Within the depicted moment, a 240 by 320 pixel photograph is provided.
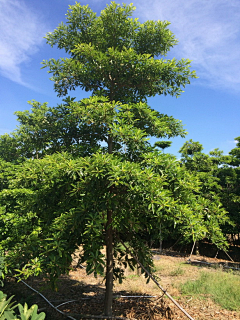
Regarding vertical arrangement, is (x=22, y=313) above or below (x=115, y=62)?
below

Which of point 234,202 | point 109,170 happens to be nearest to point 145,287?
point 109,170

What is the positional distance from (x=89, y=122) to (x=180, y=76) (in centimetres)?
326

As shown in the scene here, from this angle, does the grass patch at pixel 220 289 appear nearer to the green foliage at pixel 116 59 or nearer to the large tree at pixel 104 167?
the large tree at pixel 104 167

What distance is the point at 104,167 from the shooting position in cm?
438

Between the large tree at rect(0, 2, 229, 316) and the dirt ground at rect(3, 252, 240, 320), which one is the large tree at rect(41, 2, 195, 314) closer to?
the large tree at rect(0, 2, 229, 316)

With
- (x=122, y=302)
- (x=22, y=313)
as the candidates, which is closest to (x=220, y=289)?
(x=122, y=302)

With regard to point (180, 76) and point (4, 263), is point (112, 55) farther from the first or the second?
point (4, 263)

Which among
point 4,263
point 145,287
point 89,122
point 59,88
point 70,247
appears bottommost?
point 145,287

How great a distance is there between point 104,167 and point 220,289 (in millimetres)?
7293

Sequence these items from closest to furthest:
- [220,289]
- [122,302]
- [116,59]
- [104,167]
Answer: [104,167] → [116,59] → [122,302] → [220,289]

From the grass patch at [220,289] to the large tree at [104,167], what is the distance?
3.20m

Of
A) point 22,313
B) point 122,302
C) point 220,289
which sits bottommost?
point 122,302

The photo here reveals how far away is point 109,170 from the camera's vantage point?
427 cm

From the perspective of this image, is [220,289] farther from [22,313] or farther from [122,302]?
[22,313]
